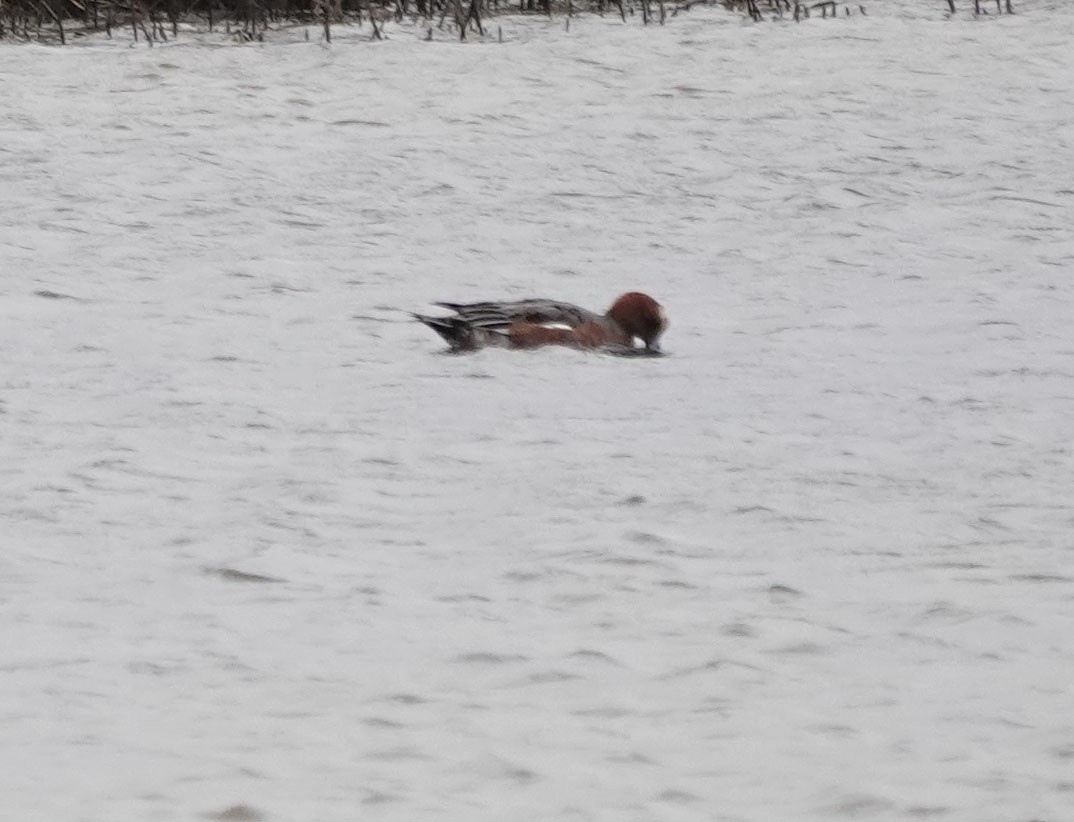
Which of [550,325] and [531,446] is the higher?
[550,325]

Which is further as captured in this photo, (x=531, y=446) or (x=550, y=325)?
(x=550, y=325)

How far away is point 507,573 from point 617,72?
27.6ft

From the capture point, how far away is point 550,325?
7574mm

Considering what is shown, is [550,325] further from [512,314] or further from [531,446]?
[531,446]

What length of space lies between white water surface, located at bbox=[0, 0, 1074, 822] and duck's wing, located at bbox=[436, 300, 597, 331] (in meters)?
0.12

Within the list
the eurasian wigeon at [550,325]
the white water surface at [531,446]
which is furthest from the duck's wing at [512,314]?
the white water surface at [531,446]

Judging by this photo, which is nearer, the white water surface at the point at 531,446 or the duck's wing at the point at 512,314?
the white water surface at the point at 531,446

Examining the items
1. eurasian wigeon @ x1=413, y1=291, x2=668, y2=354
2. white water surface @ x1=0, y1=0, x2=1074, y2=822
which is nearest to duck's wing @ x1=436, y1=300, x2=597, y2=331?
eurasian wigeon @ x1=413, y1=291, x2=668, y2=354

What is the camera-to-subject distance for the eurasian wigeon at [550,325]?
7.56m

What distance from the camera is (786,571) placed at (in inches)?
197

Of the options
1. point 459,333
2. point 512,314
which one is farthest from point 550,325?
point 459,333

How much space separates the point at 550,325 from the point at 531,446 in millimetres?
1342

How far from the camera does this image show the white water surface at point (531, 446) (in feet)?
12.8

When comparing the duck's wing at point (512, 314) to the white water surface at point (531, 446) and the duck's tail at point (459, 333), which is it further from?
the white water surface at point (531, 446)
